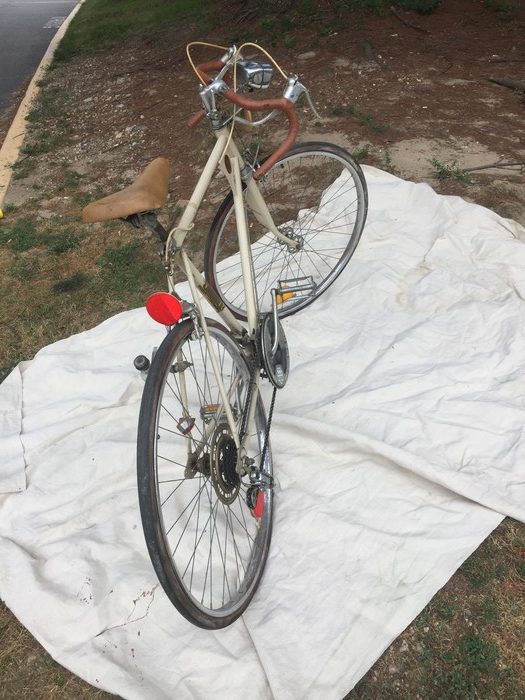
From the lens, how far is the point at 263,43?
6699 millimetres

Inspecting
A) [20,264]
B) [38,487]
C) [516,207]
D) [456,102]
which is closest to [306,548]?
[38,487]

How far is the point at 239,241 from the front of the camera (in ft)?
6.85

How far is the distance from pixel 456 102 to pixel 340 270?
2.99m

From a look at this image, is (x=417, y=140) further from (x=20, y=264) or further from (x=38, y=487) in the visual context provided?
(x=38, y=487)

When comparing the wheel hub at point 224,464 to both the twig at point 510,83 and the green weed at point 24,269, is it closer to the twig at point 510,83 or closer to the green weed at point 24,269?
the green weed at point 24,269

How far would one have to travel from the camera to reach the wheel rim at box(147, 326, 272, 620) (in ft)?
6.14

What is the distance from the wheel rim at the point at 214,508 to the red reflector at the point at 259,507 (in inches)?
1.0

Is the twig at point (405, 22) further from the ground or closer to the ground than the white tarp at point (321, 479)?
further from the ground

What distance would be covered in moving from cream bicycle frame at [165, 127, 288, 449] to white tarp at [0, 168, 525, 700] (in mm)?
612

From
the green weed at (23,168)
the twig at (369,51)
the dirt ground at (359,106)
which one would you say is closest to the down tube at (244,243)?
the dirt ground at (359,106)

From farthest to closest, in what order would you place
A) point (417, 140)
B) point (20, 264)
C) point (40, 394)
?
point (417, 140), point (20, 264), point (40, 394)

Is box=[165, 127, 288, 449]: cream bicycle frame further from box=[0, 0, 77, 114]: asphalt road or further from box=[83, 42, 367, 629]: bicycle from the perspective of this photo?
box=[0, 0, 77, 114]: asphalt road

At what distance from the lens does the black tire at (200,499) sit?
1548 mm

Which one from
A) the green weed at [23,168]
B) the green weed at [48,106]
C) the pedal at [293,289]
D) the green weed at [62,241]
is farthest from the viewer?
the green weed at [48,106]
